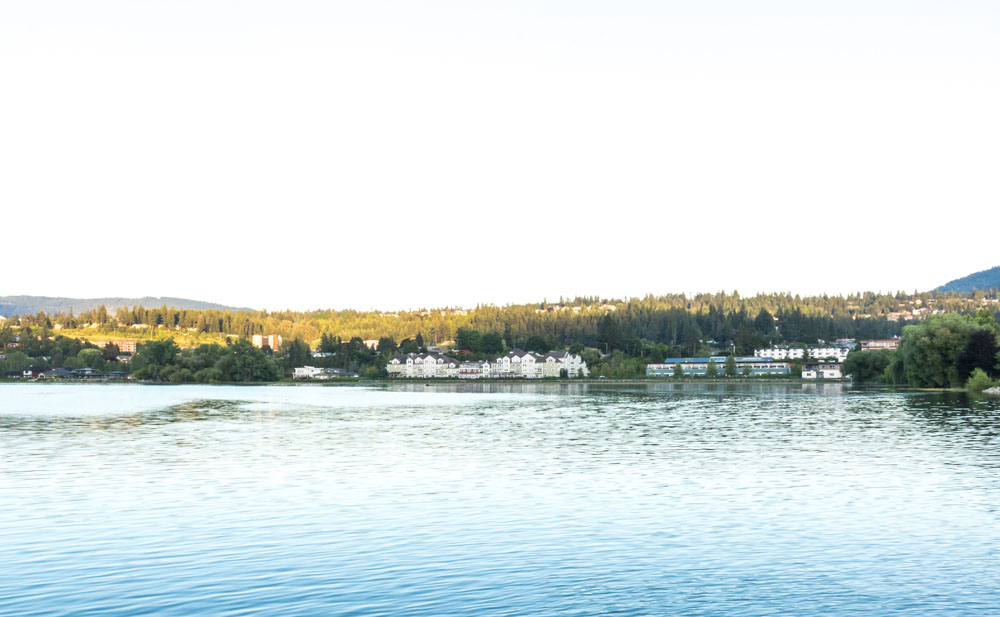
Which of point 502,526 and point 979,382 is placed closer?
point 502,526

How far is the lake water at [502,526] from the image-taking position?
53.2 ft

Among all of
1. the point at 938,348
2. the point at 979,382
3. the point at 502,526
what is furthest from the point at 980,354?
the point at 502,526

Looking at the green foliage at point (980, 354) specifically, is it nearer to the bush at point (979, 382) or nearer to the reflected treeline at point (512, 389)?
the bush at point (979, 382)

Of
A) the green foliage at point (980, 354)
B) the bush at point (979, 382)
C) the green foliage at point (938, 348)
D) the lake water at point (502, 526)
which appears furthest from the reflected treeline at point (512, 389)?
the lake water at point (502, 526)

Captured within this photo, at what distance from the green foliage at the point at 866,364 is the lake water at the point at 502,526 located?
106555 mm

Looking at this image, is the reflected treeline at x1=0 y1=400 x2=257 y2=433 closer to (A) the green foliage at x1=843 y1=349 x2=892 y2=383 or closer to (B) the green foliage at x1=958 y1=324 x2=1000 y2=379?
(B) the green foliage at x1=958 y1=324 x2=1000 y2=379

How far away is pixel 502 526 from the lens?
22812 millimetres

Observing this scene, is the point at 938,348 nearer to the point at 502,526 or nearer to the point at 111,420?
the point at 111,420

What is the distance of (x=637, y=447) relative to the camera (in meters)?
43.5

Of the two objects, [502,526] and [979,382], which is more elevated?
[979,382]

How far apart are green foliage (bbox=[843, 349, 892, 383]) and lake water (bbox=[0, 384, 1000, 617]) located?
107 m

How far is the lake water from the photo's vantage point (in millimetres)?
16203

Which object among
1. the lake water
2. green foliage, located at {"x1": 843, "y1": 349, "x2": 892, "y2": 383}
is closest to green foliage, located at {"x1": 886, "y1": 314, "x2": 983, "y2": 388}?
green foliage, located at {"x1": 843, "y1": 349, "x2": 892, "y2": 383}

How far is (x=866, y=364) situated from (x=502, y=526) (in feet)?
468
